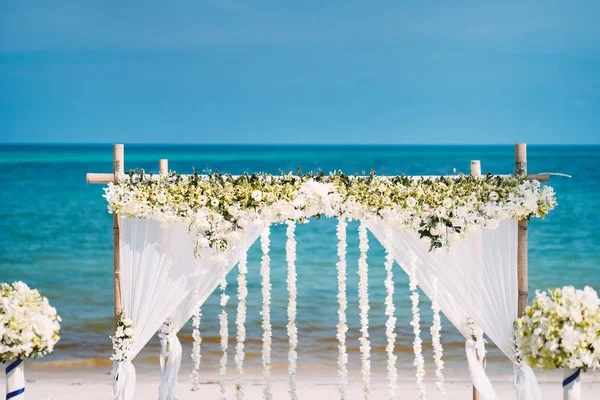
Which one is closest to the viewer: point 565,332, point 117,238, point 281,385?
point 565,332

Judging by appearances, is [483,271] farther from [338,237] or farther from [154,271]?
[154,271]

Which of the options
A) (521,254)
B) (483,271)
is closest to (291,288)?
(483,271)

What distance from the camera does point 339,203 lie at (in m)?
5.45

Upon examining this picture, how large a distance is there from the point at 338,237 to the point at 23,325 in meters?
2.09

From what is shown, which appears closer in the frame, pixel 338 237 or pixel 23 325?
pixel 23 325

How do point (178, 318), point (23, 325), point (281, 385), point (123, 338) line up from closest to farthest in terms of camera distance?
point (23, 325) → point (123, 338) → point (178, 318) → point (281, 385)

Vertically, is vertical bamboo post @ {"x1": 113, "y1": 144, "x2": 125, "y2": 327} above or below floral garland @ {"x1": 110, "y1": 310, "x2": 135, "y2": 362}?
above

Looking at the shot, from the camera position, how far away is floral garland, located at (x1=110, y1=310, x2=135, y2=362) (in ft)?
18.4

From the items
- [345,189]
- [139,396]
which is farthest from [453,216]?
[139,396]

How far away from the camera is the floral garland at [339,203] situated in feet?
17.8

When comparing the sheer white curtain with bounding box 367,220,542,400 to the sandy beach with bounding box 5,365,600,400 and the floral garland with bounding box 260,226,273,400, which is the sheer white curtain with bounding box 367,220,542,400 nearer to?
the floral garland with bounding box 260,226,273,400

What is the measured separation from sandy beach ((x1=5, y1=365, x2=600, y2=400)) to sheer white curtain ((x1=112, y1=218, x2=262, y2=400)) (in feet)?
5.45

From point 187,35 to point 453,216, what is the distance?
35.8 metres

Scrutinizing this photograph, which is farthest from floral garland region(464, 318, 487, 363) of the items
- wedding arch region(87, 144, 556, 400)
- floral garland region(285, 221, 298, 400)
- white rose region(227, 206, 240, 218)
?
white rose region(227, 206, 240, 218)
